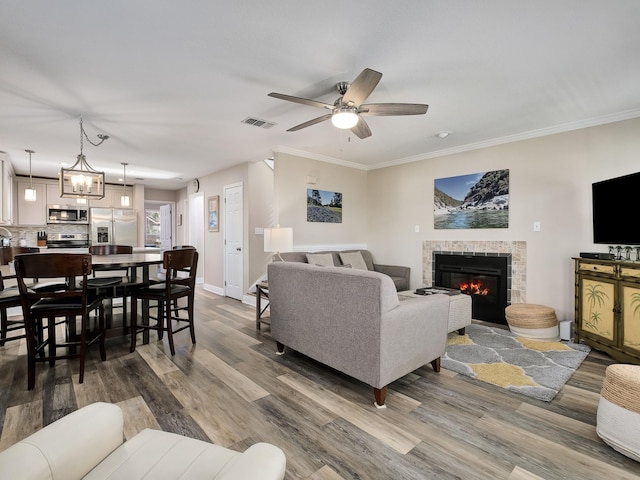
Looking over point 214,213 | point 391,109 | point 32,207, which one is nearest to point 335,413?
point 391,109

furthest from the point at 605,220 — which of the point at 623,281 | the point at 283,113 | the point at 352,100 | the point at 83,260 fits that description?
the point at 83,260

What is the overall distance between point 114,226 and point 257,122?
5.38m

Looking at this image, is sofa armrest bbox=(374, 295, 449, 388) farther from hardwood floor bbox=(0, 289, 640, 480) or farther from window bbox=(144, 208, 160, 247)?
window bbox=(144, 208, 160, 247)

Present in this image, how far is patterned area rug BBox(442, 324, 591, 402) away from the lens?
97.2 inches

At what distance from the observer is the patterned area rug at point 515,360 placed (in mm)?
2469

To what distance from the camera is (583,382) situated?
2.51 metres

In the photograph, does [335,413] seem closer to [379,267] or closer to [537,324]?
[537,324]

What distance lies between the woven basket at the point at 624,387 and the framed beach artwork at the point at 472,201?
2811 mm

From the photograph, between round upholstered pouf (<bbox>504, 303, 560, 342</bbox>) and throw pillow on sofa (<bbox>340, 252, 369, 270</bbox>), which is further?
throw pillow on sofa (<bbox>340, 252, 369, 270</bbox>)

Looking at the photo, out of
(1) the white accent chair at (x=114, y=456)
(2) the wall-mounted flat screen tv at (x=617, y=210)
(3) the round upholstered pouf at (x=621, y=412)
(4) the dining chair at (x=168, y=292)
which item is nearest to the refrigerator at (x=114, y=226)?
(4) the dining chair at (x=168, y=292)

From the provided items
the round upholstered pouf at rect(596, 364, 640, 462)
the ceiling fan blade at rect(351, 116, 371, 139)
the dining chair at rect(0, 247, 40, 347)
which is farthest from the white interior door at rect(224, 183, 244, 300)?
the round upholstered pouf at rect(596, 364, 640, 462)

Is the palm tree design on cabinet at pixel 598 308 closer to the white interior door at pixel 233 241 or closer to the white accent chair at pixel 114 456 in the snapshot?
the white accent chair at pixel 114 456

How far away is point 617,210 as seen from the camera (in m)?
3.14

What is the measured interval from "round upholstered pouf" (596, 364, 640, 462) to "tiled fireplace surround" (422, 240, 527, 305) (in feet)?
8.24
